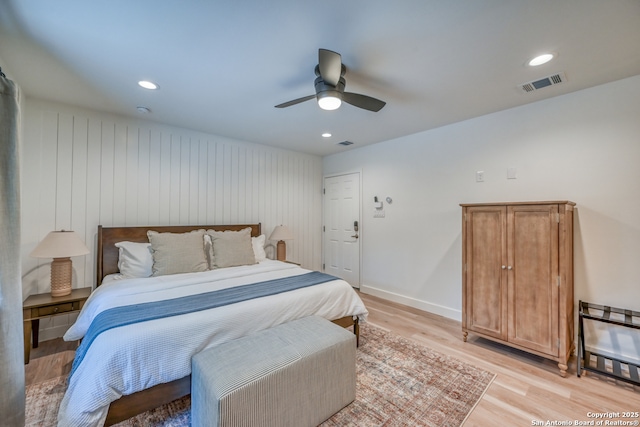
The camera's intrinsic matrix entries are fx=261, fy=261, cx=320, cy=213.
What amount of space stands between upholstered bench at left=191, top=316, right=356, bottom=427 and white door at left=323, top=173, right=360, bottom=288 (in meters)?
2.76

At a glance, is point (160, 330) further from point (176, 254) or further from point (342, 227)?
point (342, 227)

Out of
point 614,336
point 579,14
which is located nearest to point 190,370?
point 579,14

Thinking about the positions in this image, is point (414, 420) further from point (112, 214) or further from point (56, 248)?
point (112, 214)

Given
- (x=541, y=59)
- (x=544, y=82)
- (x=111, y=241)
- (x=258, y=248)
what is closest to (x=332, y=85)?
(x=541, y=59)

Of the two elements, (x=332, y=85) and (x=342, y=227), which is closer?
(x=332, y=85)

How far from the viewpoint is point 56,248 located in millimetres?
2439

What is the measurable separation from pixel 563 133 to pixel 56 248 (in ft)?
16.4

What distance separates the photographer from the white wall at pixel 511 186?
90.5 inches

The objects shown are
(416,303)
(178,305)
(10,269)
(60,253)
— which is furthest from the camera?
(416,303)

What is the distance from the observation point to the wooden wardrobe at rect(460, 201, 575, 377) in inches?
89.0

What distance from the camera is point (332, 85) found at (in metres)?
1.95

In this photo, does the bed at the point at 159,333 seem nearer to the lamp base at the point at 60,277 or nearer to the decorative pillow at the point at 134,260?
the decorative pillow at the point at 134,260

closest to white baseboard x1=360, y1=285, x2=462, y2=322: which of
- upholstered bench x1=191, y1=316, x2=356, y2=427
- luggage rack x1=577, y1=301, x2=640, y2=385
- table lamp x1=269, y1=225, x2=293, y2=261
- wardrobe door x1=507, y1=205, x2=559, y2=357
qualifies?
wardrobe door x1=507, y1=205, x2=559, y2=357

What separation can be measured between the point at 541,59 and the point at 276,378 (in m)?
2.90
